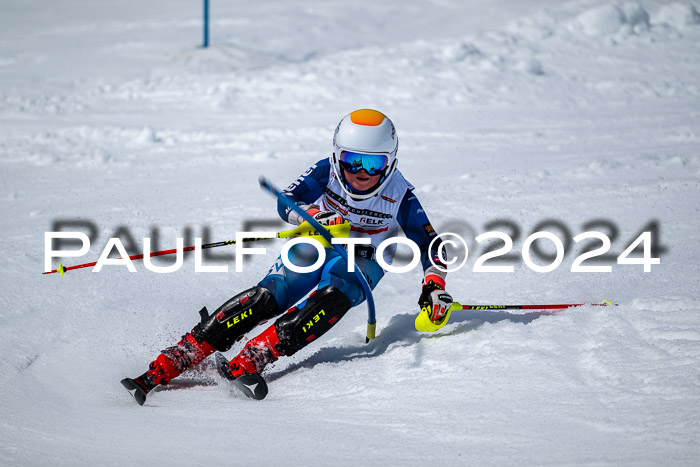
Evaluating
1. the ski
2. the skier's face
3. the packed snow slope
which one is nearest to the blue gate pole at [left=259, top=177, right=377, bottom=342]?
the packed snow slope

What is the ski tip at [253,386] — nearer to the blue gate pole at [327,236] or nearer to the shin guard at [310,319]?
the shin guard at [310,319]

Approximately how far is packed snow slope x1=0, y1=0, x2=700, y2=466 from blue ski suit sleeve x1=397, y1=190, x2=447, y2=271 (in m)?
0.47

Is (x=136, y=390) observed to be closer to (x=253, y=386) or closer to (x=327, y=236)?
(x=253, y=386)

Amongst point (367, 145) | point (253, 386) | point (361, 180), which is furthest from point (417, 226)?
point (253, 386)

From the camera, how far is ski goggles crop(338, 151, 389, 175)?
4.15 meters

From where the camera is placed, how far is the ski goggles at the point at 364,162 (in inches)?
163

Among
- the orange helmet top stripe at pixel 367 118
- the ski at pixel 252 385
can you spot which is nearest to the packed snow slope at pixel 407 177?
the ski at pixel 252 385

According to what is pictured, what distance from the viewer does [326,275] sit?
4.21 metres

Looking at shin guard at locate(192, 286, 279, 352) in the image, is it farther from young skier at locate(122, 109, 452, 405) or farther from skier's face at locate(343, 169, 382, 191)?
skier's face at locate(343, 169, 382, 191)

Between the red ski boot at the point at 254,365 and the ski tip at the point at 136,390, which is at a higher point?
the red ski boot at the point at 254,365

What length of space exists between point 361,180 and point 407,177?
11.0ft

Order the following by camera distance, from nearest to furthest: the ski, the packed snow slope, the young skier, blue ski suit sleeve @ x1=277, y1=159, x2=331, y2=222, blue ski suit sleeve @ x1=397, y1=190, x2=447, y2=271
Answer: the packed snow slope, the ski, the young skier, blue ski suit sleeve @ x1=397, y1=190, x2=447, y2=271, blue ski suit sleeve @ x1=277, y1=159, x2=331, y2=222

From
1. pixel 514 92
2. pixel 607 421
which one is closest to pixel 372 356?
pixel 607 421

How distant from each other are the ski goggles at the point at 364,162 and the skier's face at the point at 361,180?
0.07ft
